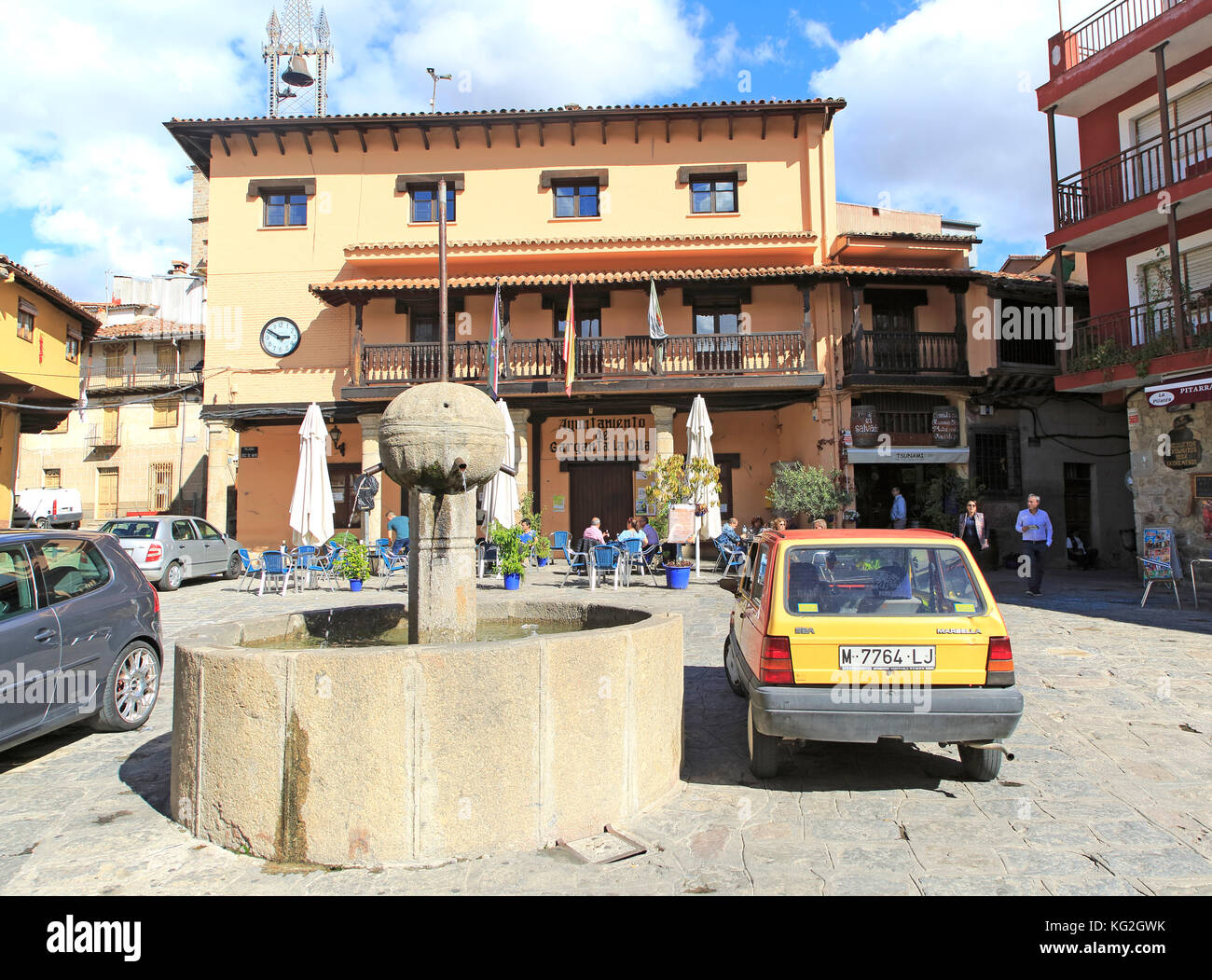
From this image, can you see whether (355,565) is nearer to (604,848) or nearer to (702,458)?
(702,458)

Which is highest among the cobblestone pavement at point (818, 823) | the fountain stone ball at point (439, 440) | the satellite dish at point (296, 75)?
the satellite dish at point (296, 75)

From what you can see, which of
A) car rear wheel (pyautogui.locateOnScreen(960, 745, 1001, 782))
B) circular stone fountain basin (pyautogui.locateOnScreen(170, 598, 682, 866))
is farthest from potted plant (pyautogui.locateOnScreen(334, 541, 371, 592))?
car rear wheel (pyautogui.locateOnScreen(960, 745, 1001, 782))

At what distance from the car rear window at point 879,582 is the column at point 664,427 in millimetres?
12960

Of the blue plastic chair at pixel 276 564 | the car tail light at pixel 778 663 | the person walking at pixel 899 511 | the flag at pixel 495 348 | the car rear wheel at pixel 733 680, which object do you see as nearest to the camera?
the car tail light at pixel 778 663

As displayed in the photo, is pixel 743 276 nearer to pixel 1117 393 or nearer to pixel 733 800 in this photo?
pixel 1117 393

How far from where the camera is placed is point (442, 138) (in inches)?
777

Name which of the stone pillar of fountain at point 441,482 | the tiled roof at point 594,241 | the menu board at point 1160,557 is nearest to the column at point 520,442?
the tiled roof at point 594,241

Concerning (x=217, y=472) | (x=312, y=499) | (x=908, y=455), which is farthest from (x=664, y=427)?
(x=217, y=472)

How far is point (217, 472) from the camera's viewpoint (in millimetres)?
19469

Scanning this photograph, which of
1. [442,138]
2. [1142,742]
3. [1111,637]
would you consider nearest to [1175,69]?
[1111,637]

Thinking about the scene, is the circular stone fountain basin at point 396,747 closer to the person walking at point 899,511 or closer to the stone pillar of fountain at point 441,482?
the stone pillar of fountain at point 441,482

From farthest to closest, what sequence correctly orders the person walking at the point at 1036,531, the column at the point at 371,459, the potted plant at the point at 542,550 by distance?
1. the column at the point at 371,459
2. the potted plant at the point at 542,550
3. the person walking at the point at 1036,531

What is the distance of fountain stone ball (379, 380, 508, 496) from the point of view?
14.6 feet

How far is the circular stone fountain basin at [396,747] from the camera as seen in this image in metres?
3.22
